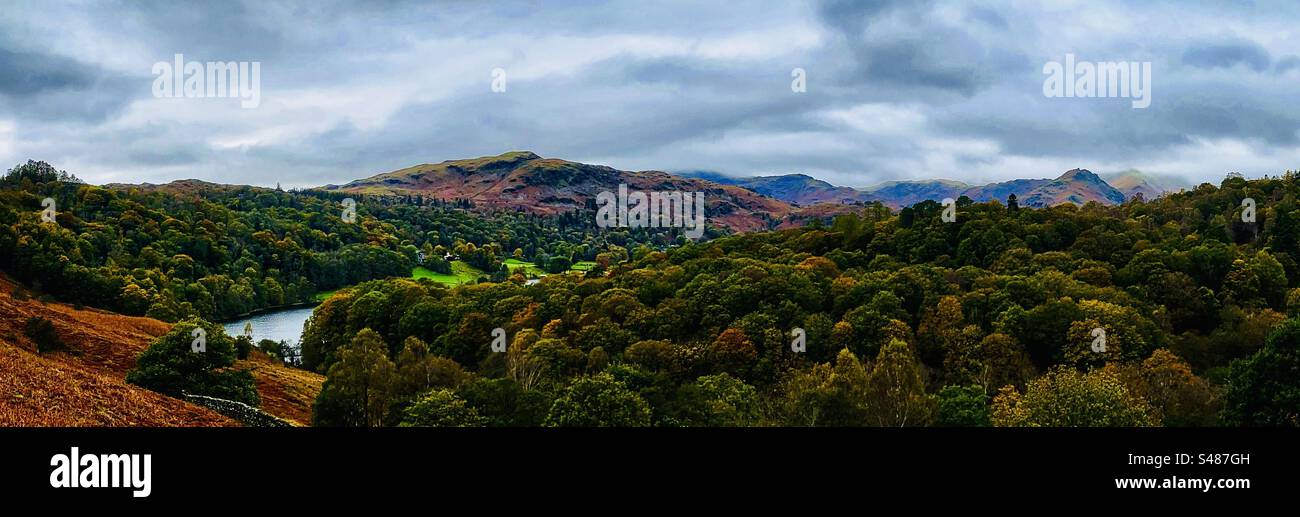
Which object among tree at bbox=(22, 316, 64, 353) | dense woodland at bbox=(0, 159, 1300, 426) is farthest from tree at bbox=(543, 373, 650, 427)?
tree at bbox=(22, 316, 64, 353)

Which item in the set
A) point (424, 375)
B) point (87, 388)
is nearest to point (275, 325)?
point (424, 375)

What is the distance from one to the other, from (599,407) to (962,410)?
22.1 metres

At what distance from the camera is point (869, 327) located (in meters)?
66.6

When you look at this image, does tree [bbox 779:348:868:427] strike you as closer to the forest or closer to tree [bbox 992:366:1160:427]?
the forest

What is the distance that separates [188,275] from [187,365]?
142685mm

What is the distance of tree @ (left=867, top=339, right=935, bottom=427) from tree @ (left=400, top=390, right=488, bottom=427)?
72.5ft

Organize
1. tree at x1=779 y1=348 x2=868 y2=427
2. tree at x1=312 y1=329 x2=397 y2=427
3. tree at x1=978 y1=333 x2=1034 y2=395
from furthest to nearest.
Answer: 1. tree at x1=978 y1=333 x2=1034 y2=395
2. tree at x1=312 y1=329 x2=397 y2=427
3. tree at x1=779 y1=348 x2=868 y2=427

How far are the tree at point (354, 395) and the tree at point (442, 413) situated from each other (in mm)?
7268

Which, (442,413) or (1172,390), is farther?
(1172,390)

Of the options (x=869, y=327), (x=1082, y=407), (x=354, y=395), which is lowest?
(x=354, y=395)

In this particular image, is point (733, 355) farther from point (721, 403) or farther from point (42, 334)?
point (42, 334)

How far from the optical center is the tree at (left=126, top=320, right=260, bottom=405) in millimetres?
50625
